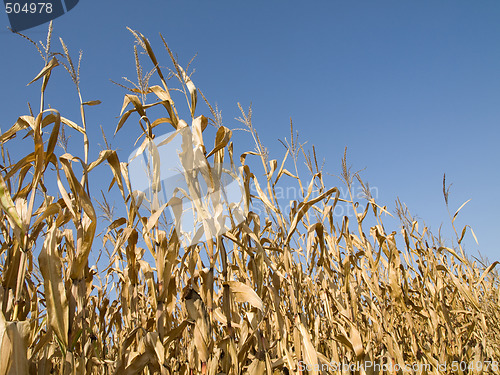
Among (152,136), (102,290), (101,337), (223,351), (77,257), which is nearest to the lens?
(77,257)

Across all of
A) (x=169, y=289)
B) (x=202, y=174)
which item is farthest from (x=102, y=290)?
(x=202, y=174)

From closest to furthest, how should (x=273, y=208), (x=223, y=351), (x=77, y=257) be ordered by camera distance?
(x=77, y=257), (x=223, y=351), (x=273, y=208)

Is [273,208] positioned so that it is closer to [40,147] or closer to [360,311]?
[40,147]

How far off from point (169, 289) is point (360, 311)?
71.4 inches

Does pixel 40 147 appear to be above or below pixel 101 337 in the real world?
above

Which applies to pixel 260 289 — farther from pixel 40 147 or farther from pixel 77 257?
pixel 40 147

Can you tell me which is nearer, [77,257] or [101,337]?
[77,257]

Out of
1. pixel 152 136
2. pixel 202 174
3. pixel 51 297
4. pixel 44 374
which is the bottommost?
pixel 44 374

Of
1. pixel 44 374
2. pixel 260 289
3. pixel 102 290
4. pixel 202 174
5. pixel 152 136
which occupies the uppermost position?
pixel 152 136

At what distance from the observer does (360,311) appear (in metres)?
2.62

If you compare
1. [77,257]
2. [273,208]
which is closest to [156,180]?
[77,257]

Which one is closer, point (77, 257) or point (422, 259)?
point (77, 257)

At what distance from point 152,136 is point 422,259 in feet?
8.35

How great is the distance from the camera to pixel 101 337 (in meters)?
2.24
